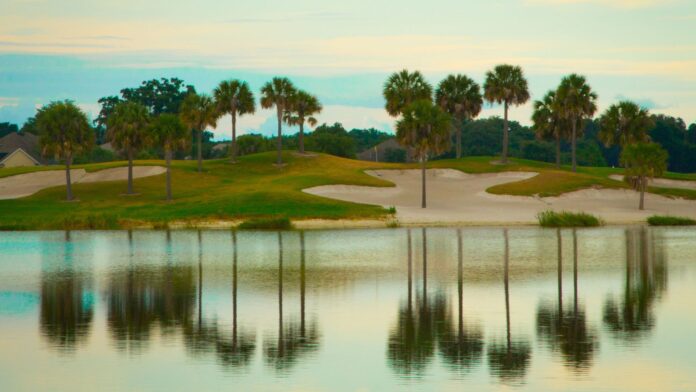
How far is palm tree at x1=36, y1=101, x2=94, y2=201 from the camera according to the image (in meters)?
98.5

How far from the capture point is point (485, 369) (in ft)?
71.4

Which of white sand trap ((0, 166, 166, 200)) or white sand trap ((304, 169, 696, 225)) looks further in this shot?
white sand trap ((0, 166, 166, 200))

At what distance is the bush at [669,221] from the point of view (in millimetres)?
80312

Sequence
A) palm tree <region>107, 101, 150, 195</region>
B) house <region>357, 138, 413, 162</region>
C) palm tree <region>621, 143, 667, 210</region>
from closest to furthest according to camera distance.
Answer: palm tree <region>621, 143, 667, 210</region>, palm tree <region>107, 101, 150, 195</region>, house <region>357, 138, 413, 162</region>

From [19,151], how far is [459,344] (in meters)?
139

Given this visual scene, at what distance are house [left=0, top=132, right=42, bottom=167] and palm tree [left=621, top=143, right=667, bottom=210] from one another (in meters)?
93.8

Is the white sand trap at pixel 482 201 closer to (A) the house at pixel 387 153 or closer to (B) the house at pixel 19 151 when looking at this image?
(B) the house at pixel 19 151

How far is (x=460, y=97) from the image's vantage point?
4737 inches

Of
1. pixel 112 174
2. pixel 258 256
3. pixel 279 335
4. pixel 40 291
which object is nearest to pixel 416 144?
pixel 112 174

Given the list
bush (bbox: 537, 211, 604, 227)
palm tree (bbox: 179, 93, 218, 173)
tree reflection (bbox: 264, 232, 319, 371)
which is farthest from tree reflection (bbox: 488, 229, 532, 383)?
palm tree (bbox: 179, 93, 218, 173)

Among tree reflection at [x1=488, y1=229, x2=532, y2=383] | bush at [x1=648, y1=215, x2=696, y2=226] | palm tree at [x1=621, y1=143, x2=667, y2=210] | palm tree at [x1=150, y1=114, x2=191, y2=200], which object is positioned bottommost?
bush at [x1=648, y1=215, x2=696, y2=226]

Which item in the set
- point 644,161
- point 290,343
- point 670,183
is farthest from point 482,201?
point 290,343

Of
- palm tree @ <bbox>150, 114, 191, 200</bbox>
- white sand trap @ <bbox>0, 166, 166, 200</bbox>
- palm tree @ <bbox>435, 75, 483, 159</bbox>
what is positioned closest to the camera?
palm tree @ <bbox>150, 114, 191, 200</bbox>

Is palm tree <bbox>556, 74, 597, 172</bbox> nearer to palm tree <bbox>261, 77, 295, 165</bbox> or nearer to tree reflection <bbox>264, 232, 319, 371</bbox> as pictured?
palm tree <bbox>261, 77, 295, 165</bbox>
